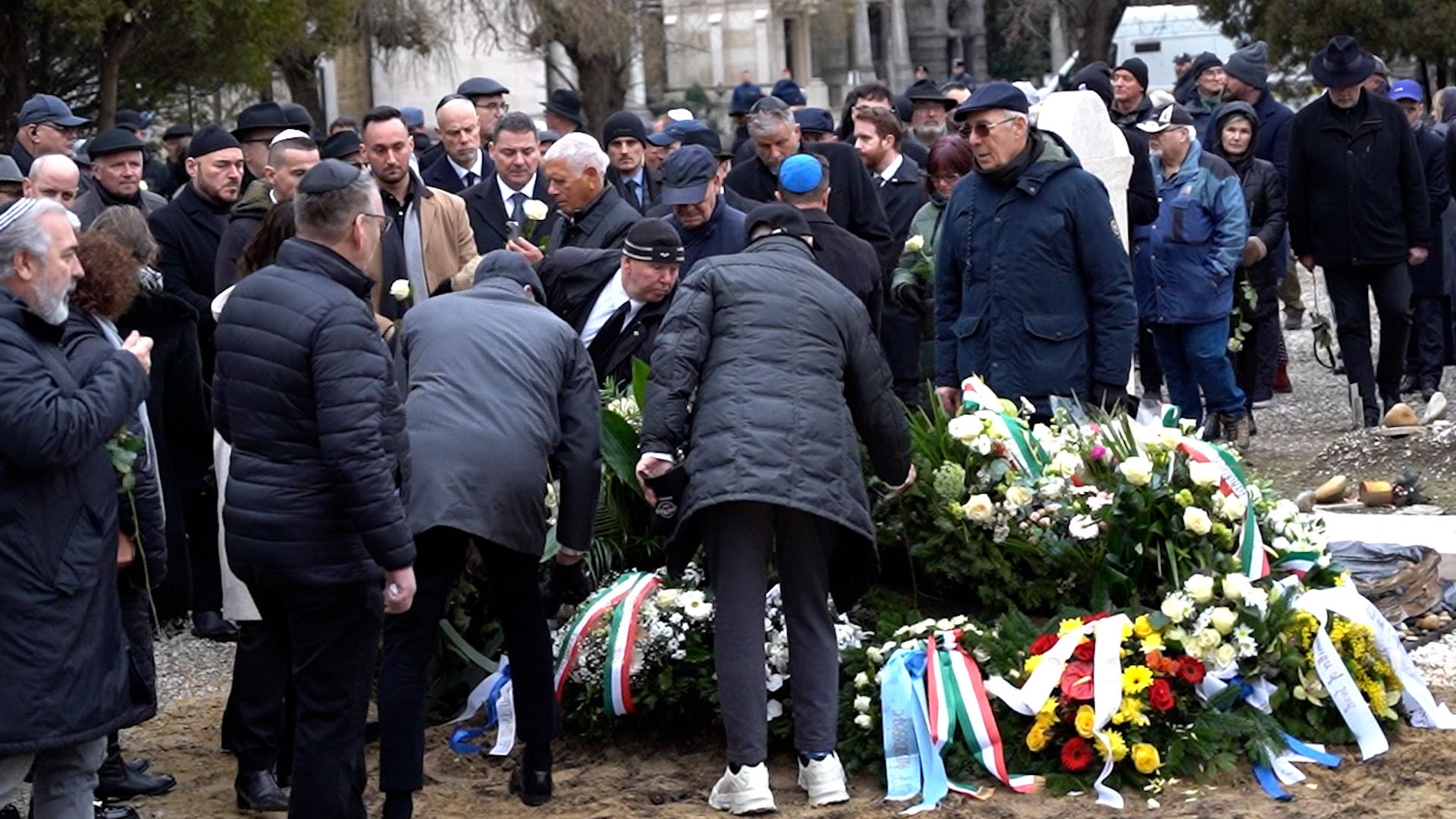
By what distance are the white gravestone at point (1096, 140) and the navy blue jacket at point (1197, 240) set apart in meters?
0.53

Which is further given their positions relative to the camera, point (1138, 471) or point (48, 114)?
point (48, 114)

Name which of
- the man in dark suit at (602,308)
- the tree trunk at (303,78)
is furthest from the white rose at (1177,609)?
the tree trunk at (303,78)

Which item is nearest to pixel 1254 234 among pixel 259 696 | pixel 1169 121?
pixel 1169 121

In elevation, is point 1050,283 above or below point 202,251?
below

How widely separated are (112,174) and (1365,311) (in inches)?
270

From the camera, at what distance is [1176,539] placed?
6.74m

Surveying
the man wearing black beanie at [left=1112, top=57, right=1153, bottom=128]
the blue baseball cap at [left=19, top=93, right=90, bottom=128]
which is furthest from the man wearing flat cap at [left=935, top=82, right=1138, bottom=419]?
the blue baseball cap at [left=19, top=93, right=90, bottom=128]

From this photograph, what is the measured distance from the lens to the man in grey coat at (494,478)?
19.5ft

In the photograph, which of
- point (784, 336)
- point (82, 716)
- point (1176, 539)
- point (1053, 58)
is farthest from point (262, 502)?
point (1053, 58)

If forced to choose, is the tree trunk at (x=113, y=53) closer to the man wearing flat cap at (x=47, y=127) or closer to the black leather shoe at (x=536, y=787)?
the man wearing flat cap at (x=47, y=127)

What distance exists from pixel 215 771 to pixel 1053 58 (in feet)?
201

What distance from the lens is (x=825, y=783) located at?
20.3 feet

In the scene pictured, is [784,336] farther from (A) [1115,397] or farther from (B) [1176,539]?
(A) [1115,397]

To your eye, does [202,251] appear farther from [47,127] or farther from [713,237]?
[47,127]
